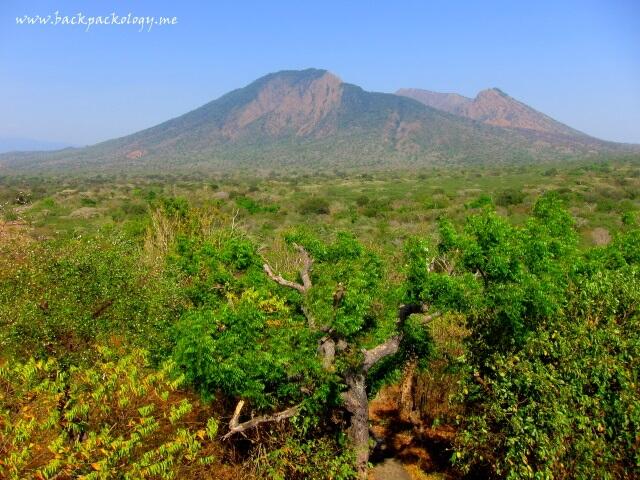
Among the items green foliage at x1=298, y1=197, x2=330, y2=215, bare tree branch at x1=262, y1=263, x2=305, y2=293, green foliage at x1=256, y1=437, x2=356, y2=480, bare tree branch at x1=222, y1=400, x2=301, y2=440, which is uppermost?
bare tree branch at x1=262, y1=263, x2=305, y2=293

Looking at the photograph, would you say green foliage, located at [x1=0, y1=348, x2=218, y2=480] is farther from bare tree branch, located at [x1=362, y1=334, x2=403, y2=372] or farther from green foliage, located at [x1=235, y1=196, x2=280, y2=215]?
green foliage, located at [x1=235, y1=196, x2=280, y2=215]

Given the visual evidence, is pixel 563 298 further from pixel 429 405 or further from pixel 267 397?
pixel 429 405

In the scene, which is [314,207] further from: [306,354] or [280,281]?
[306,354]

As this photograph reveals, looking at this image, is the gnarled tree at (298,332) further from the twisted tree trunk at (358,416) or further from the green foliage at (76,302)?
the green foliage at (76,302)

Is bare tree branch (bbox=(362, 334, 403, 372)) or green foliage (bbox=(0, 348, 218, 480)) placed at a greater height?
green foliage (bbox=(0, 348, 218, 480))

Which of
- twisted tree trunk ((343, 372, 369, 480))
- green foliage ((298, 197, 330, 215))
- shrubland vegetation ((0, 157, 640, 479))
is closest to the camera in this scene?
shrubland vegetation ((0, 157, 640, 479))

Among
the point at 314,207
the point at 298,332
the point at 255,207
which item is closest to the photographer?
the point at 298,332

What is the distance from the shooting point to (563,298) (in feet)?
37.8

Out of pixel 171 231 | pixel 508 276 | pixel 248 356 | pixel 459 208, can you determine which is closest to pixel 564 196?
pixel 459 208

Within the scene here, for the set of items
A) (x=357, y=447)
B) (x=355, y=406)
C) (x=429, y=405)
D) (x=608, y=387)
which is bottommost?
(x=429, y=405)

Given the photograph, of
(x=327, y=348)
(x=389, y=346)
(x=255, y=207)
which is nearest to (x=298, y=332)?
(x=327, y=348)

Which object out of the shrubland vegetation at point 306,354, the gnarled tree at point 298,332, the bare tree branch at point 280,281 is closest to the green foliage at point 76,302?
the shrubland vegetation at point 306,354

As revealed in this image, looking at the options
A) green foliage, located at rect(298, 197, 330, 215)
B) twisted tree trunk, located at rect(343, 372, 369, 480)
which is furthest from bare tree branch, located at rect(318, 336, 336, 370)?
green foliage, located at rect(298, 197, 330, 215)

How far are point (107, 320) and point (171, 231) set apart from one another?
18.5 meters
